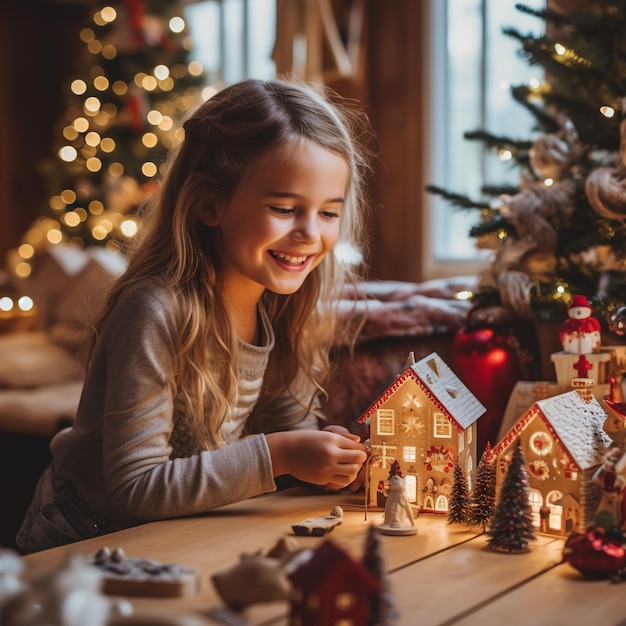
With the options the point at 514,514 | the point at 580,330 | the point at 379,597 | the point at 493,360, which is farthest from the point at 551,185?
the point at 379,597

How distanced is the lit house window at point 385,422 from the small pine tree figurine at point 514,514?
232 millimetres

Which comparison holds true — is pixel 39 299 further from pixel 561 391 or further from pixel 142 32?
pixel 561 391

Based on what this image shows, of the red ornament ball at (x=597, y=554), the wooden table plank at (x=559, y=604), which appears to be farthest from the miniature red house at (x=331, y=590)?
the red ornament ball at (x=597, y=554)

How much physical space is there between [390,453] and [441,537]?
0.56ft

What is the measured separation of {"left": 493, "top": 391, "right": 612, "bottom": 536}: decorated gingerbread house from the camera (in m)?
1.04

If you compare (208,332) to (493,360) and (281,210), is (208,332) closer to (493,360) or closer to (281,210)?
(281,210)

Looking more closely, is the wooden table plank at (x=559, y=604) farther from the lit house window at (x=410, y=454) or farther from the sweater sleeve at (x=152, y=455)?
the sweater sleeve at (x=152, y=455)

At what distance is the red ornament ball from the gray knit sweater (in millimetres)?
459

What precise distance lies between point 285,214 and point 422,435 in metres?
0.40

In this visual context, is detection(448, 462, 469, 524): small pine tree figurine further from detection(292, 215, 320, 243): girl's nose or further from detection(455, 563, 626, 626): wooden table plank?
detection(292, 215, 320, 243): girl's nose

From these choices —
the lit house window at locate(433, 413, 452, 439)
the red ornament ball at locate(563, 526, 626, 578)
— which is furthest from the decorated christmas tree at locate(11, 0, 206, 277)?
the red ornament ball at locate(563, 526, 626, 578)

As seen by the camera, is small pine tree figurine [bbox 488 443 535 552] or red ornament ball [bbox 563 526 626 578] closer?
red ornament ball [bbox 563 526 626 578]

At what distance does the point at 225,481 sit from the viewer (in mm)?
1208

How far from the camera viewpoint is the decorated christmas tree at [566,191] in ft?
5.26
